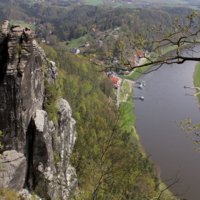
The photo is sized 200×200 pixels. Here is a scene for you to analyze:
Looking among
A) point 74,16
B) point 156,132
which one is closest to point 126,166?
point 156,132

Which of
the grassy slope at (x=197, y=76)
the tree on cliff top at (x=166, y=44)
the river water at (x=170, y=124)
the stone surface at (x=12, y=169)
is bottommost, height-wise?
the river water at (x=170, y=124)

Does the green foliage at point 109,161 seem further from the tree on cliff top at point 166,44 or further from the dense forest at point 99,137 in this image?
the tree on cliff top at point 166,44

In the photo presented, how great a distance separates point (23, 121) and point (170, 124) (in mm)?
24385

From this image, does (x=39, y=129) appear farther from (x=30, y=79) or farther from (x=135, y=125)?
(x=135, y=125)

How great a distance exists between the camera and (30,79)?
833 cm

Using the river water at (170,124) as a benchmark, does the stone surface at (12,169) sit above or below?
above

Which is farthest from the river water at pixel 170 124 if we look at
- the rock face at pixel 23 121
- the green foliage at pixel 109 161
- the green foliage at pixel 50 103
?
the green foliage at pixel 50 103

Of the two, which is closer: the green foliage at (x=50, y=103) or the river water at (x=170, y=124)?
the green foliage at (x=50, y=103)

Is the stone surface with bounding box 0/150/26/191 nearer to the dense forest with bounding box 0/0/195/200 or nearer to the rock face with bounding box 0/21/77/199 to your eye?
the rock face with bounding box 0/21/77/199

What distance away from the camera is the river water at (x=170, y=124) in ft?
63.8

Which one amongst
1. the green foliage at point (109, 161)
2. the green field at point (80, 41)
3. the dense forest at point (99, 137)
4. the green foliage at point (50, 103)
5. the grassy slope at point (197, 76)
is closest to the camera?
the green foliage at point (109, 161)

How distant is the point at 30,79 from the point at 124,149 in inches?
199

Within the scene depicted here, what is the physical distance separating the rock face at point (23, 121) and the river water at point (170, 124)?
7.35m

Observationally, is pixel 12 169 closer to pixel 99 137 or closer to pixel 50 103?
pixel 99 137
